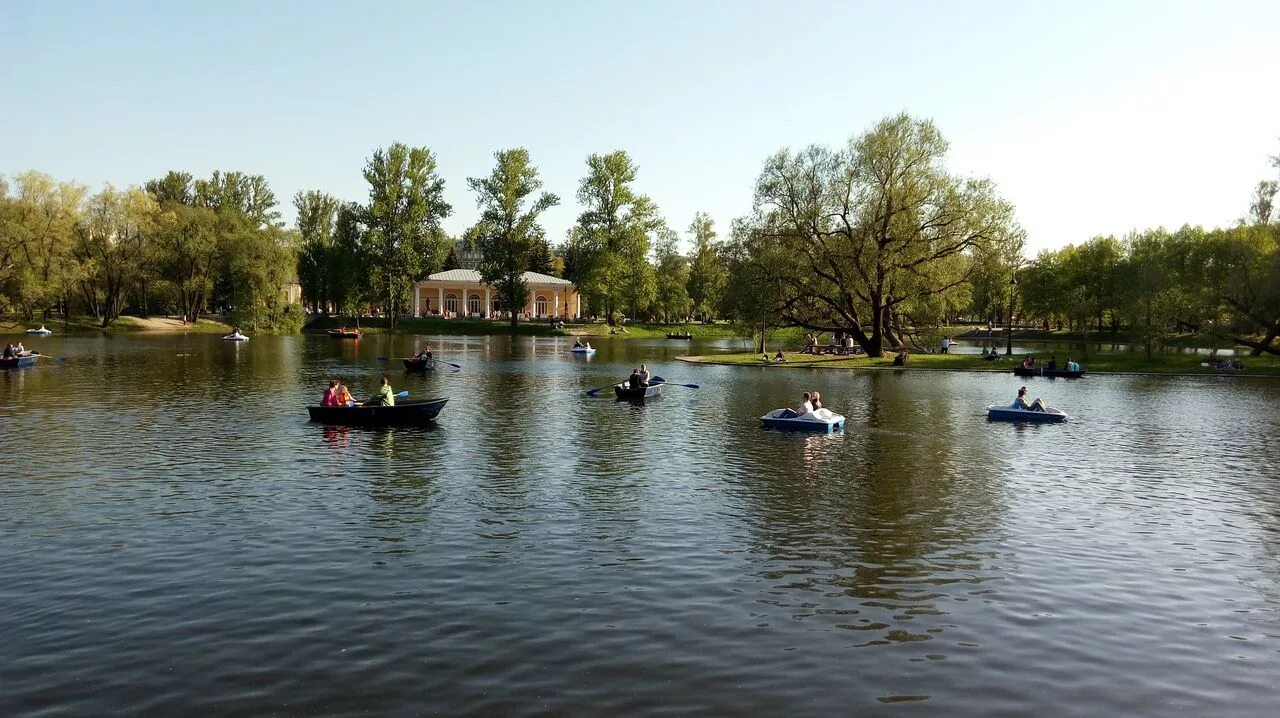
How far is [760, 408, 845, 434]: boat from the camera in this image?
120 feet

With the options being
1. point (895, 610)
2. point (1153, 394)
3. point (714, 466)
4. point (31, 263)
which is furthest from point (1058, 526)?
point (31, 263)

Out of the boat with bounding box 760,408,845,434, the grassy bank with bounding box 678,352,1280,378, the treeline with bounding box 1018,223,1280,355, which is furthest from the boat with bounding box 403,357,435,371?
the treeline with bounding box 1018,223,1280,355

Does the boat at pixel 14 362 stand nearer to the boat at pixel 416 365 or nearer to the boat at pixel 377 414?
the boat at pixel 416 365

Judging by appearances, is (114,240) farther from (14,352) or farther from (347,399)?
(347,399)

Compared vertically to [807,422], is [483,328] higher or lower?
higher

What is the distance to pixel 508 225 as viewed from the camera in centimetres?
13912

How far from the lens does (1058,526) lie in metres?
21.1

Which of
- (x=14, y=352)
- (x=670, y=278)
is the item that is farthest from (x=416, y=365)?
(x=670, y=278)

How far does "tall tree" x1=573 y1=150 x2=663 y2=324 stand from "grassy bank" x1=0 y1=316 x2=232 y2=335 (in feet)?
176

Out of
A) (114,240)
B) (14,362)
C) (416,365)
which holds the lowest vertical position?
(416,365)

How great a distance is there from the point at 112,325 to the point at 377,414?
339 ft

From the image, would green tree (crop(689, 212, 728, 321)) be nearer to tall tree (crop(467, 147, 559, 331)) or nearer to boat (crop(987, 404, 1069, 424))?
tall tree (crop(467, 147, 559, 331))

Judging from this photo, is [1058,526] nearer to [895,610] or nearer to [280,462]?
[895,610]

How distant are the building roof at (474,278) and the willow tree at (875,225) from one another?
3609 inches
